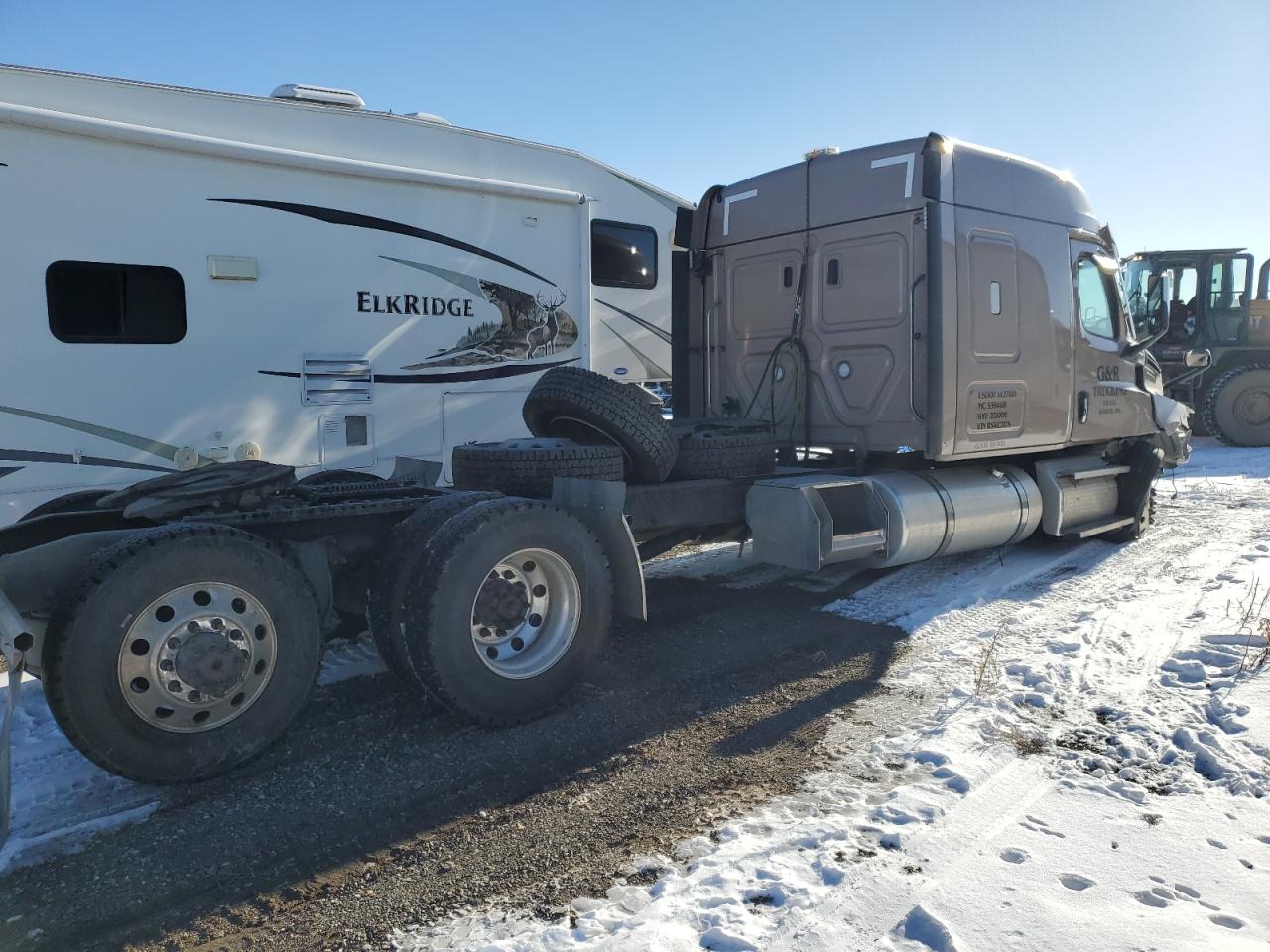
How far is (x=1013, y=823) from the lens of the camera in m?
3.15

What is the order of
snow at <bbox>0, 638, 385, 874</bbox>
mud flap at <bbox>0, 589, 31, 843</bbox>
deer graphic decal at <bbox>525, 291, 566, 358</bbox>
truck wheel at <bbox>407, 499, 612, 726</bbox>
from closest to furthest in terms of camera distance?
mud flap at <bbox>0, 589, 31, 843</bbox> → snow at <bbox>0, 638, 385, 874</bbox> → truck wheel at <bbox>407, 499, 612, 726</bbox> → deer graphic decal at <bbox>525, 291, 566, 358</bbox>

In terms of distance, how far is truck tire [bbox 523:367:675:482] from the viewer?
16.5 ft

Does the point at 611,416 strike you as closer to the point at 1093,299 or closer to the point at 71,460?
the point at 71,460

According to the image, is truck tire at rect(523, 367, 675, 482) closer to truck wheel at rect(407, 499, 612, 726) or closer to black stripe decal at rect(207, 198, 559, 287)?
truck wheel at rect(407, 499, 612, 726)

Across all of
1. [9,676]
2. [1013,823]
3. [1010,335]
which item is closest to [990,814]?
[1013,823]

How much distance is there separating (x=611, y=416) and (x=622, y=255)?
4.01 metres

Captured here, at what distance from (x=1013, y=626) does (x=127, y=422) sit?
223 inches

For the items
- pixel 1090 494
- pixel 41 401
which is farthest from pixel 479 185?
pixel 1090 494

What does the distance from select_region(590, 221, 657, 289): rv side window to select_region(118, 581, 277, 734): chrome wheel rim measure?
5.50 metres

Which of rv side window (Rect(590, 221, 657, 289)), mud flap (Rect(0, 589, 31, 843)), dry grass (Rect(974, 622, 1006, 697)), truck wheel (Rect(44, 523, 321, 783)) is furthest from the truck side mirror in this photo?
mud flap (Rect(0, 589, 31, 843))

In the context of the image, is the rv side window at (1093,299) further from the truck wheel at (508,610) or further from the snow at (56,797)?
the snow at (56,797)

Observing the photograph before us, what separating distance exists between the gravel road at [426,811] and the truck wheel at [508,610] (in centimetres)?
20

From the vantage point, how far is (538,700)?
4.16 m

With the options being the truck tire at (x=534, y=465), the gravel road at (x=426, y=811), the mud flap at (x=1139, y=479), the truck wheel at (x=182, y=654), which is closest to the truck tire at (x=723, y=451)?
the truck tire at (x=534, y=465)
